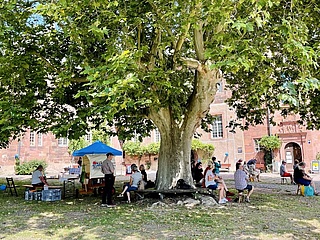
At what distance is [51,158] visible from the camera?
3291cm

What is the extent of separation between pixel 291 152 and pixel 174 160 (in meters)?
19.6

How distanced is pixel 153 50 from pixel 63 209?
5.57m

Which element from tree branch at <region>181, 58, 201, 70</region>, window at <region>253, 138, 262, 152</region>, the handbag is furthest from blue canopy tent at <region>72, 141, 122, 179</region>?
window at <region>253, 138, 262, 152</region>

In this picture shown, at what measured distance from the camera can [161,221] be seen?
7645 millimetres

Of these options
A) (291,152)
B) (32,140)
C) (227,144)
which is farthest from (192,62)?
(32,140)

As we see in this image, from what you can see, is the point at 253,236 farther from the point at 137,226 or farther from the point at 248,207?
the point at 248,207

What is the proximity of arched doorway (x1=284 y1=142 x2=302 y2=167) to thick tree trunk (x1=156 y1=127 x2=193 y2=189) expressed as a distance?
1896cm

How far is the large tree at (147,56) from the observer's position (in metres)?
6.82

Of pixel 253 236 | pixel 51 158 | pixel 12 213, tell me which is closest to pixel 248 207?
pixel 253 236

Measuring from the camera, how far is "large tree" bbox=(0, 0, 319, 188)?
268 inches

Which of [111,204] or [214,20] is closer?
[214,20]

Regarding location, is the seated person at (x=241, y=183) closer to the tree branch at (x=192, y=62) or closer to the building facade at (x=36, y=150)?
the tree branch at (x=192, y=62)

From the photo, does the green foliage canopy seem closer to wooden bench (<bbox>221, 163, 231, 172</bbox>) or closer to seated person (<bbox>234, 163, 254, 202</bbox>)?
seated person (<bbox>234, 163, 254, 202</bbox>)

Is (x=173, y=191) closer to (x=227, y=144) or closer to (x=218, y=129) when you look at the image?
(x=227, y=144)
